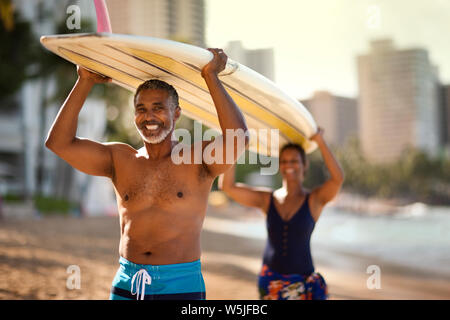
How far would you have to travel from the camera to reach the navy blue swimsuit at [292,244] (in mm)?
3141

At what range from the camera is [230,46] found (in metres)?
5.76

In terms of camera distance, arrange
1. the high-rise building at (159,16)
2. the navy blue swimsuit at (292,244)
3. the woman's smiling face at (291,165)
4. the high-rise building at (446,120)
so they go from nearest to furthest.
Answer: the navy blue swimsuit at (292,244), the woman's smiling face at (291,165), the high-rise building at (159,16), the high-rise building at (446,120)

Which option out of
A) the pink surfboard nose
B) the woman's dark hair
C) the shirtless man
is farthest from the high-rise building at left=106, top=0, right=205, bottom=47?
the shirtless man

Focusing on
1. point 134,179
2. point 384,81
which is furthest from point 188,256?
point 384,81

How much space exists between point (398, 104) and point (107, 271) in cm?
10173

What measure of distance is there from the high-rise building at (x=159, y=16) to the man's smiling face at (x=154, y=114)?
1269cm

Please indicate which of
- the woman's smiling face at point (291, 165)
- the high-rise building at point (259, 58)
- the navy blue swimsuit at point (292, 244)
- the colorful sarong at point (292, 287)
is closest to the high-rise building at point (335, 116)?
the high-rise building at point (259, 58)

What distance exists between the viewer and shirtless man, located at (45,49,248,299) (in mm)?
1921

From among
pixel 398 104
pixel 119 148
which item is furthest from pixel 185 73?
pixel 398 104

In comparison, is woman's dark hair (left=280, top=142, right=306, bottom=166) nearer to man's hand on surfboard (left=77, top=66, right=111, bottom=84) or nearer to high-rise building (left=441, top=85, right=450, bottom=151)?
man's hand on surfboard (left=77, top=66, right=111, bottom=84)

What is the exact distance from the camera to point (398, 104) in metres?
99.3

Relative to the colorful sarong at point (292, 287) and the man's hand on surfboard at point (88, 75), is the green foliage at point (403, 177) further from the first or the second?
the man's hand on surfboard at point (88, 75)

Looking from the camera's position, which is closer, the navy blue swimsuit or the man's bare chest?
the man's bare chest

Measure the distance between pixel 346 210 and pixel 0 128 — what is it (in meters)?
56.0
